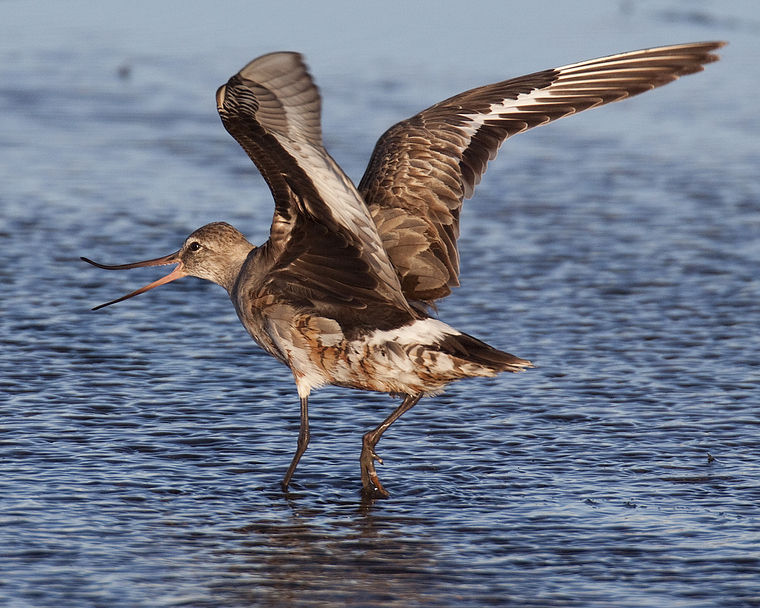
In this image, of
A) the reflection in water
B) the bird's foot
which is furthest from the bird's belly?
the reflection in water

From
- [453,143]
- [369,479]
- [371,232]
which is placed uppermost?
[453,143]

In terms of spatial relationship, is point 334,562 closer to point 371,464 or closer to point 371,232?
point 371,464

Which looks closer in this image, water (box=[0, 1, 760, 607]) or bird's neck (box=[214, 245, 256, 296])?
water (box=[0, 1, 760, 607])

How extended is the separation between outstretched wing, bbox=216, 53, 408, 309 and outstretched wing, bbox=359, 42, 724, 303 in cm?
46

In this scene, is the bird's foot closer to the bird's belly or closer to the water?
the water

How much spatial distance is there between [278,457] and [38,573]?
1.59 m

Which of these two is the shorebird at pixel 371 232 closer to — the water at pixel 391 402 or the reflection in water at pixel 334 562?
the reflection in water at pixel 334 562

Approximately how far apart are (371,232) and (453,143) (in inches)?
47.1

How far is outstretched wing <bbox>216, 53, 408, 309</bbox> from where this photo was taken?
5059 mm

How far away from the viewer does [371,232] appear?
18.6ft

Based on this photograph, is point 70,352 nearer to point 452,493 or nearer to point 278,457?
point 278,457

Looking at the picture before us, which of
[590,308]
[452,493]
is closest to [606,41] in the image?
[590,308]

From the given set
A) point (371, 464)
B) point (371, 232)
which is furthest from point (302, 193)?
point (371, 464)

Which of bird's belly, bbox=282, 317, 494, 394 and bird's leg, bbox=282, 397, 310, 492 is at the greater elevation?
bird's belly, bbox=282, 317, 494, 394
